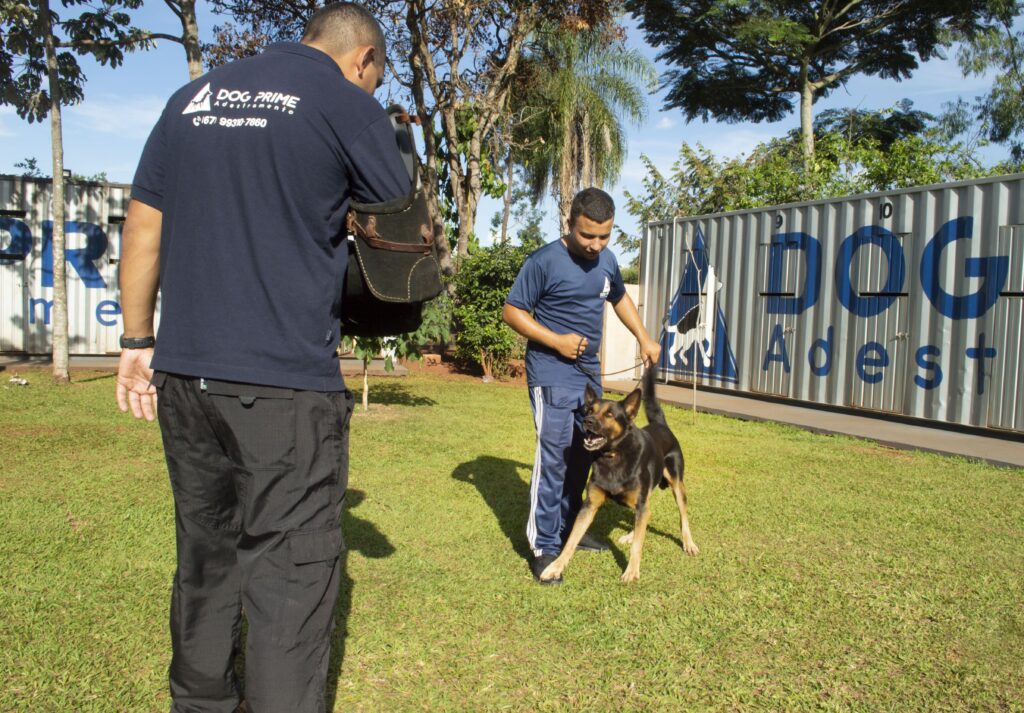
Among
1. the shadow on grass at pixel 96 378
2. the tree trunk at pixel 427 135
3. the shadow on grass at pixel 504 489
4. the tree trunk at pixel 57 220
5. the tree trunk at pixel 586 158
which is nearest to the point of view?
the shadow on grass at pixel 504 489

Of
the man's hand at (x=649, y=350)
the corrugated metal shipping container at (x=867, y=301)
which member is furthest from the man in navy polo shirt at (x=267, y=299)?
the corrugated metal shipping container at (x=867, y=301)

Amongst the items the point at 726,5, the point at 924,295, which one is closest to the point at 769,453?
the point at 924,295

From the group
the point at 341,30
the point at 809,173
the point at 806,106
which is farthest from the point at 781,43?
the point at 341,30

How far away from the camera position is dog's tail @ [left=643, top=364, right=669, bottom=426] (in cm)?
454

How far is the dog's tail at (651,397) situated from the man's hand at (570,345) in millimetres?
670

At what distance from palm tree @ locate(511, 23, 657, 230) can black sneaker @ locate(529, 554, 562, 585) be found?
20.9 m

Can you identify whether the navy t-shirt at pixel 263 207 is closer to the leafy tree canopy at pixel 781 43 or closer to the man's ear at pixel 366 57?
the man's ear at pixel 366 57

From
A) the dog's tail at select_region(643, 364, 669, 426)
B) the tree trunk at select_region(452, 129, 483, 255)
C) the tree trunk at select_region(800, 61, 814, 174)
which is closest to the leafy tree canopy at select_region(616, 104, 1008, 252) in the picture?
the tree trunk at select_region(800, 61, 814, 174)

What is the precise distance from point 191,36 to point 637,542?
433 inches

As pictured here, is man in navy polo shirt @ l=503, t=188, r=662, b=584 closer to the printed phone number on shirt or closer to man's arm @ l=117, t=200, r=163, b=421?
man's arm @ l=117, t=200, r=163, b=421

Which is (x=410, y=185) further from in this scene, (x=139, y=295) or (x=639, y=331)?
(x=639, y=331)

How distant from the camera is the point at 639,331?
4.34 metres

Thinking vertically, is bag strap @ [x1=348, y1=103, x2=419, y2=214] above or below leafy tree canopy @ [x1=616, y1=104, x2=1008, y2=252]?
below

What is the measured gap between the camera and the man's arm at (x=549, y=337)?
3930 millimetres
